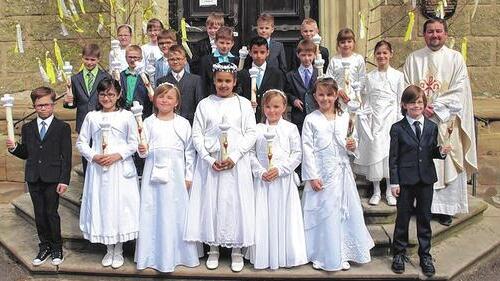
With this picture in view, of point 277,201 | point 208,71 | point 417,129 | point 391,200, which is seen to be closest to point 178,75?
point 208,71

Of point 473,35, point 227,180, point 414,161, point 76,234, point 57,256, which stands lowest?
point 57,256

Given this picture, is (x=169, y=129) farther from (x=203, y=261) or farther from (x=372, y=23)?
(x=372, y=23)

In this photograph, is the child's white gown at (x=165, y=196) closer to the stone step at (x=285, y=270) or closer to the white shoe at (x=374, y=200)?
the stone step at (x=285, y=270)

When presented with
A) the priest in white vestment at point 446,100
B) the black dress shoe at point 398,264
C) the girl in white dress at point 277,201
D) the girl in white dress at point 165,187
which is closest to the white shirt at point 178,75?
the girl in white dress at point 165,187

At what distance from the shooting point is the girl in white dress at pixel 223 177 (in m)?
4.71

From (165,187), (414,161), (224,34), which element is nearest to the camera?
(414,161)

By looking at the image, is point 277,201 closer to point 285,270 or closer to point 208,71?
point 285,270

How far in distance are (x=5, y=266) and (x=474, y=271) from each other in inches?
156

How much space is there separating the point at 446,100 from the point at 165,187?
2605 mm

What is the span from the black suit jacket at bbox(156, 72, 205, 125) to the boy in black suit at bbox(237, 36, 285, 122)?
382mm

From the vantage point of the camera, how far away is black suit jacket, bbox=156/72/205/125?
522cm

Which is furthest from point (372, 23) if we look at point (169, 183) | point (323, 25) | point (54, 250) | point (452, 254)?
point (54, 250)

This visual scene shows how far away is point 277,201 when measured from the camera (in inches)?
189

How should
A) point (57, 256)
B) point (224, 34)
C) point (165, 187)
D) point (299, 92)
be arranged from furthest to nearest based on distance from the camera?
point (299, 92) → point (224, 34) → point (57, 256) → point (165, 187)
